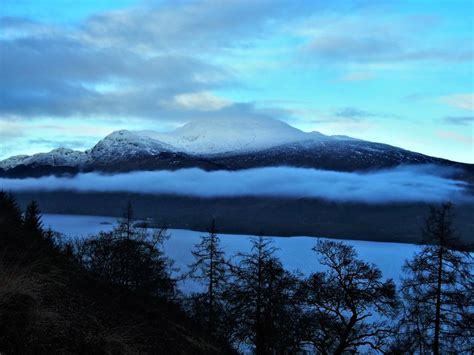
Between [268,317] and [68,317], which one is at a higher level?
[68,317]

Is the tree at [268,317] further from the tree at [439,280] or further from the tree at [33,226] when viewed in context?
the tree at [33,226]

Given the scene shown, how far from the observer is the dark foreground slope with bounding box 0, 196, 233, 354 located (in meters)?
7.22

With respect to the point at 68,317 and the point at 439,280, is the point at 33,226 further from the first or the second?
the point at 439,280

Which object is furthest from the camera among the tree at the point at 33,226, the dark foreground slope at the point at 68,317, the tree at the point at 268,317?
the tree at the point at 268,317

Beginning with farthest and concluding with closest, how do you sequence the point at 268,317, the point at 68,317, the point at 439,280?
the point at 439,280 → the point at 268,317 → the point at 68,317

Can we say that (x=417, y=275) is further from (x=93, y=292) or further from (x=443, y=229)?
(x=93, y=292)

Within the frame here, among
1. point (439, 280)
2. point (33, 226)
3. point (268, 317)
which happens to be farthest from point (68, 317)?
point (439, 280)

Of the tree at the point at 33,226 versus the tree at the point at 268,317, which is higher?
the tree at the point at 33,226

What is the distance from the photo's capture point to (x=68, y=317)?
8719 mm

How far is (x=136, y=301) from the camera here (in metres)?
13.9

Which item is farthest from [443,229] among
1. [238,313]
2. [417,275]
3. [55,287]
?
[55,287]

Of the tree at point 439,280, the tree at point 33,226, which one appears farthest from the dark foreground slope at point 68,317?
the tree at point 439,280

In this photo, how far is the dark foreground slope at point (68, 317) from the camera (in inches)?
284

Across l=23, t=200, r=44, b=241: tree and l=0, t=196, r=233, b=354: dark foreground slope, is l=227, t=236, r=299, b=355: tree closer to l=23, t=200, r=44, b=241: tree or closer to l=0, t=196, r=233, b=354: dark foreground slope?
l=0, t=196, r=233, b=354: dark foreground slope
